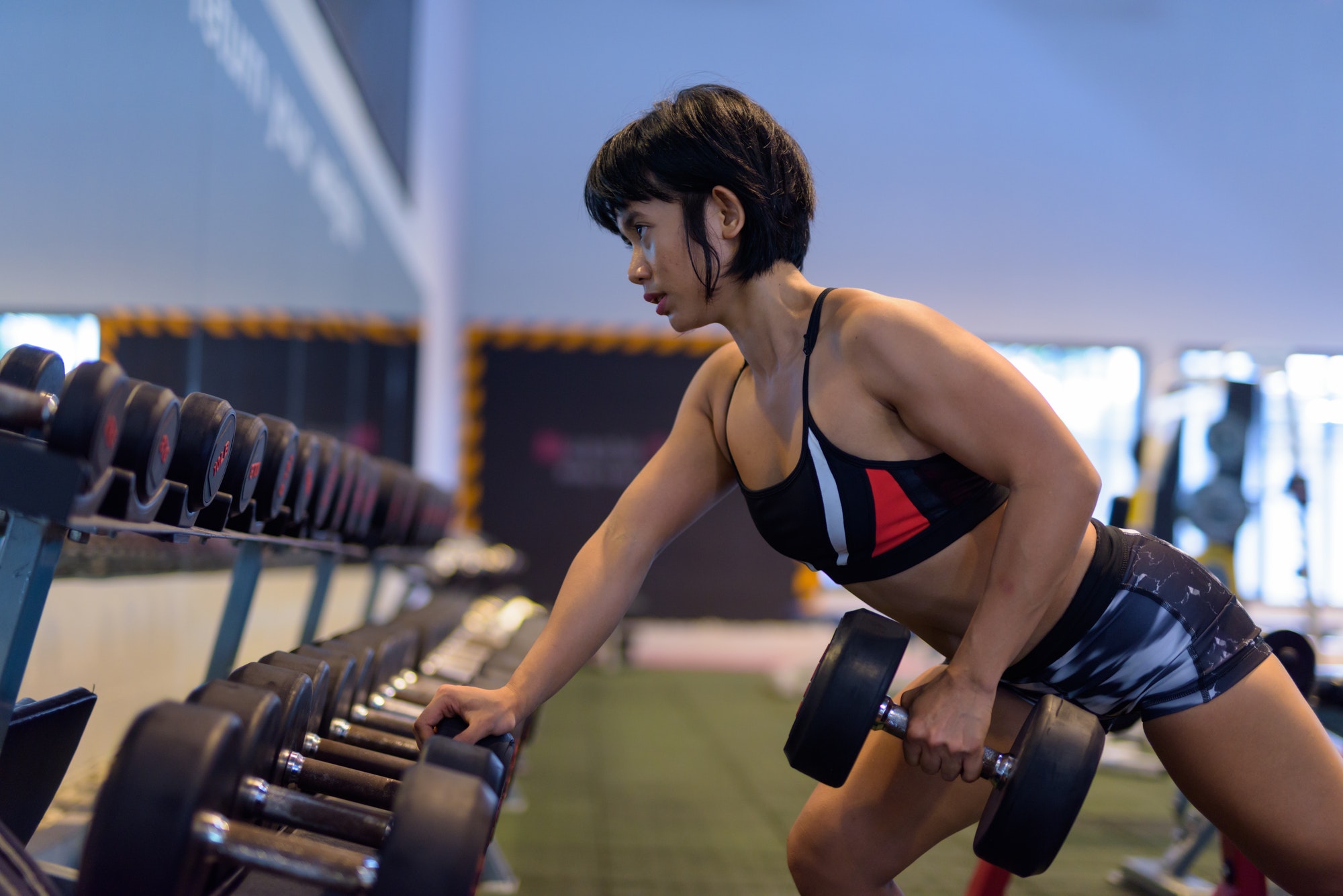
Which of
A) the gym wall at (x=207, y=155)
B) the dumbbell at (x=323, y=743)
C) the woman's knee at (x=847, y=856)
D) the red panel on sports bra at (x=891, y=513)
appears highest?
the gym wall at (x=207, y=155)

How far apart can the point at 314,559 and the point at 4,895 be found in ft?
6.52

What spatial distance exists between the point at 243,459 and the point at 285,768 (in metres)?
0.41

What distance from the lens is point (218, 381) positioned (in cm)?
266

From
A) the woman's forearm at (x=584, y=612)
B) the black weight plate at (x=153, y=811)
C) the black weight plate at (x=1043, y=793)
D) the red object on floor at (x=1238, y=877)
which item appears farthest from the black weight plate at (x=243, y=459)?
the red object on floor at (x=1238, y=877)

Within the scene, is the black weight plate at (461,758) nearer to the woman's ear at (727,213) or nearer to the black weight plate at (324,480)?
the woman's ear at (727,213)

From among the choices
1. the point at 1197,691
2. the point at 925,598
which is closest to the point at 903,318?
the point at 925,598

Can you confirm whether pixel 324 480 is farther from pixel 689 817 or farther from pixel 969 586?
pixel 689 817

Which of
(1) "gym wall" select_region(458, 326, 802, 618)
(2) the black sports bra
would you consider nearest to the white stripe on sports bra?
(2) the black sports bra

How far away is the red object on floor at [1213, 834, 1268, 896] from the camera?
5.20 feet

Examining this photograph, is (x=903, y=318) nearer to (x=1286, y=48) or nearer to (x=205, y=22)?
(x=205, y=22)

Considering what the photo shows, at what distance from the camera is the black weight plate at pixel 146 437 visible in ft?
3.15

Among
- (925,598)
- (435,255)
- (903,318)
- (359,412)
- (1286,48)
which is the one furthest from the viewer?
(1286,48)

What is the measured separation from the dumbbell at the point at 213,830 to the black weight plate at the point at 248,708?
0.06ft

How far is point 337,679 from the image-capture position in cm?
123
